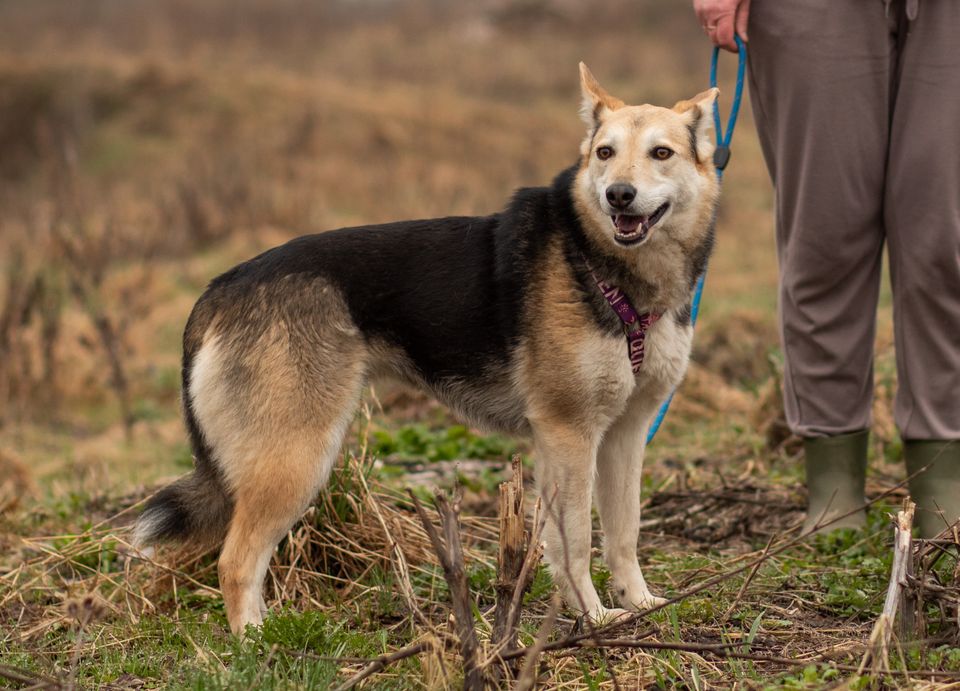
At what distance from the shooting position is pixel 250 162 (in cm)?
1616

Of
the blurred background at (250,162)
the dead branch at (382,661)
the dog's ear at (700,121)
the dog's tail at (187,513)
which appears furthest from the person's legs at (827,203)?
the dog's tail at (187,513)

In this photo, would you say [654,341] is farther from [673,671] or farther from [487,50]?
[487,50]

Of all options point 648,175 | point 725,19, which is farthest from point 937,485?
point 725,19

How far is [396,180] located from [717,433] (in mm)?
11306

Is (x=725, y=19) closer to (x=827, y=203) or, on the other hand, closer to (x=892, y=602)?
(x=827, y=203)

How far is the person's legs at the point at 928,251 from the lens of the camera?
12.3ft

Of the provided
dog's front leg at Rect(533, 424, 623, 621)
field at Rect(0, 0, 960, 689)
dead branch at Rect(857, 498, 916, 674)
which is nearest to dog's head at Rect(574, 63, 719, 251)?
dog's front leg at Rect(533, 424, 623, 621)

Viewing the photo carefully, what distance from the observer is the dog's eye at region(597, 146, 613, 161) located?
3.53m

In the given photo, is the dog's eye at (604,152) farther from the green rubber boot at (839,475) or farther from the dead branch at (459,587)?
the green rubber boot at (839,475)

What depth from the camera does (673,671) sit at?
2918 mm

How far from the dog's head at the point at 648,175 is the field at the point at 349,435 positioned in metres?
0.99

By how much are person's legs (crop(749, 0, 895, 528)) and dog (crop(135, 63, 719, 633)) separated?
1.60ft

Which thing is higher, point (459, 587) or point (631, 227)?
point (631, 227)

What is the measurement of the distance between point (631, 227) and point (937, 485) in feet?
5.23
